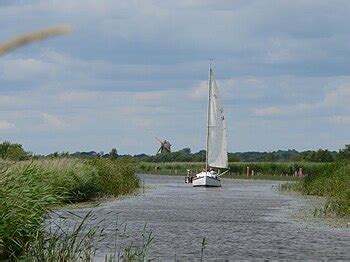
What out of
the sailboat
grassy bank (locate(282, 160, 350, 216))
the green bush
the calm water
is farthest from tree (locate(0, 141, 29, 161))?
the sailboat

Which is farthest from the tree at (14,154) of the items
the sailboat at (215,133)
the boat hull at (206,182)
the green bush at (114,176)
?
the sailboat at (215,133)

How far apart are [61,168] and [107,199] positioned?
6173 millimetres

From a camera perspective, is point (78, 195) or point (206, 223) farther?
point (78, 195)

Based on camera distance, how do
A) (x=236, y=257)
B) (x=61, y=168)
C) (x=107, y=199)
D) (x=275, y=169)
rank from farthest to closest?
1. (x=275, y=169)
2. (x=107, y=199)
3. (x=61, y=168)
4. (x=236, y=257)

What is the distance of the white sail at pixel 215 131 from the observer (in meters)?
68.7

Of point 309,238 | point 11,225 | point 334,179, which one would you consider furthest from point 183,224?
point 334,179

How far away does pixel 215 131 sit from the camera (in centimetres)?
6881

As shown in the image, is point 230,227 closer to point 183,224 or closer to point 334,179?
point 183,224

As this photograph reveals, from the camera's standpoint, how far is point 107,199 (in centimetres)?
4084

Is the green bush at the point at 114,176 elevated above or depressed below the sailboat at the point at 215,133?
below

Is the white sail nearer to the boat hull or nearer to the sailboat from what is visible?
the sailboat

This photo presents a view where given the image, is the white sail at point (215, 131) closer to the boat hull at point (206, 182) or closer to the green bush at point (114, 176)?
the boat hull at point (206, 182)

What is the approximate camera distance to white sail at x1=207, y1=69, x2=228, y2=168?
68688 millimetres

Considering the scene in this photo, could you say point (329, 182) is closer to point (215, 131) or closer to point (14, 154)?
point (14, 154)
